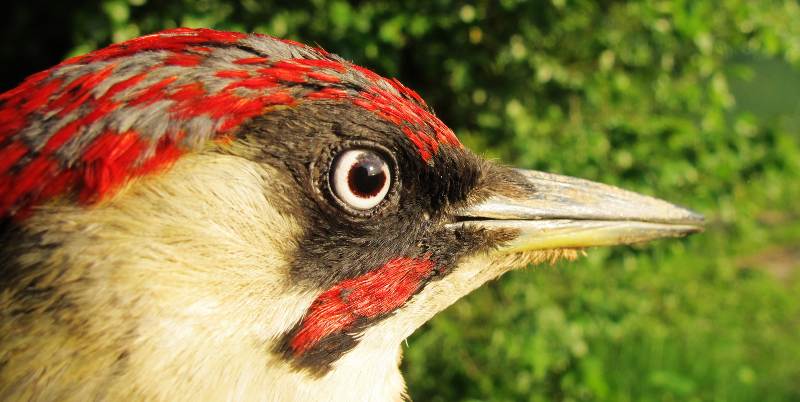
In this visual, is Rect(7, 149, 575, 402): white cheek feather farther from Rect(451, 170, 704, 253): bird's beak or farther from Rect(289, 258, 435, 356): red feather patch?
Rect(451, 170, 704, 253): bird's beak

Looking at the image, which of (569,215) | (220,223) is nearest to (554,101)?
(569,215)

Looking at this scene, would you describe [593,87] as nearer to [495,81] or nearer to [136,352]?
[495,81]

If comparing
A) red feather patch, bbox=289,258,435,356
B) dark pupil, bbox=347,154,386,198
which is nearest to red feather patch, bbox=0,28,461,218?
dark pupil, bbox=347,154,386,198

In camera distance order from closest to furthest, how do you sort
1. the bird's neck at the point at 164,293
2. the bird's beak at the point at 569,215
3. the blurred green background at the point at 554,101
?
the bird's neck at the point at 164,293 → the bird's beak at the point at 569,215 → the blurred green background at the point at 554,101

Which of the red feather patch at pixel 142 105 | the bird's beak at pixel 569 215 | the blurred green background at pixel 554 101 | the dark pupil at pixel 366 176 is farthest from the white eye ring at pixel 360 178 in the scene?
the blurred green background at pixel 554 101

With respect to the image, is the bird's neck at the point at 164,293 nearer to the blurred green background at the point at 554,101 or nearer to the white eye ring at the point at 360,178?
the white eye ring at the point at 360,178

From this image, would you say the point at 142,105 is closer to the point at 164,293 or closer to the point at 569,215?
the point at 164,293

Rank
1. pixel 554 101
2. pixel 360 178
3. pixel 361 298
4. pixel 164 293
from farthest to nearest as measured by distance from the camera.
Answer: pixel 554 101 → pixel 361 298 → pixel 360 178 → pixel 164 293
